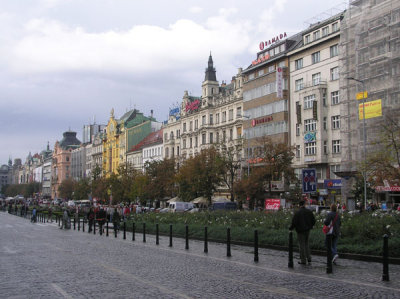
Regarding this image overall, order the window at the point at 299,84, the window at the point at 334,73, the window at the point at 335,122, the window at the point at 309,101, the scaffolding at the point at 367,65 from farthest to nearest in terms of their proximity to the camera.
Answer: the window at the point at 299,84 → the window at the point at 309,101 → the window at the point at 334,73 → the window at the point at 335,122 → the scaffolding at the point at 367,65

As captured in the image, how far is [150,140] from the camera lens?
107500mm

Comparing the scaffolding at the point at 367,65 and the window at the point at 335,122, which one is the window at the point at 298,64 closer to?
the scaffolding at the point at 367,65

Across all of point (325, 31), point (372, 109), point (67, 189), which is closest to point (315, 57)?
point (325, 31)

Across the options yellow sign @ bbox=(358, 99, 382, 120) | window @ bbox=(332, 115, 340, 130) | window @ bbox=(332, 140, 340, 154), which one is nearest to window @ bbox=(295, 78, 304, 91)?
window @ bbox=(332, 115, 340, 130)

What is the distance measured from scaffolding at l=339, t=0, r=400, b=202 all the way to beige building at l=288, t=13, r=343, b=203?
7.43 ft

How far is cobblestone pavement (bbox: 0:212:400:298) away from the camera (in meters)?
9.90

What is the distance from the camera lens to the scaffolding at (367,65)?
4519 cm

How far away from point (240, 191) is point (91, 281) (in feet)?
134

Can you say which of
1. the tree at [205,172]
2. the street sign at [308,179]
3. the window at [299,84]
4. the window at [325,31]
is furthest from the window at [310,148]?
the street sign at [308,179]

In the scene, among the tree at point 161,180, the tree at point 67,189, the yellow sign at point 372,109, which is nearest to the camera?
the yellow sign at point 372,109

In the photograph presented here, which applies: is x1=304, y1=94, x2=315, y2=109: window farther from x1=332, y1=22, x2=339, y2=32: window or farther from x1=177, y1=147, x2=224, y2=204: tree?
x1=177, y1=147, x2=224, y2=204: tree

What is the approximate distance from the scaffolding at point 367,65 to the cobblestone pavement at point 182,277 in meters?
29.5

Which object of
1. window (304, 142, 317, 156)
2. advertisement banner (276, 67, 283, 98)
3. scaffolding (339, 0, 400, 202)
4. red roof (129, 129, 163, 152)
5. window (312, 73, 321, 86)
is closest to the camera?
scaffolding (339, 0, 400, 202)

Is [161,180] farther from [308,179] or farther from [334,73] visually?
[308,179]
